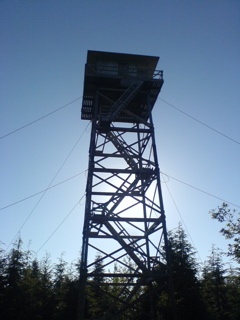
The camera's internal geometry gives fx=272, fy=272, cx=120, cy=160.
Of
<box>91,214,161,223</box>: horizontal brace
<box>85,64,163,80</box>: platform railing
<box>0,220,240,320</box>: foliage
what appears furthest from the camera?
<box>0,220,240,320</box>: foliage

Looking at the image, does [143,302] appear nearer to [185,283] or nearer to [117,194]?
[185,283]

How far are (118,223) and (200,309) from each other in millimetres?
16383

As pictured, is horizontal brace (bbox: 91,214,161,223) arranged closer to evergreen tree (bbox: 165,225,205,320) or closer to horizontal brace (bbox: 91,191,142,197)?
horizontal brace (bbox: 91,191,142,197)

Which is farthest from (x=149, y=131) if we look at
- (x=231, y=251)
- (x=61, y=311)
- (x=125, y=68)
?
(x=61, y=311)

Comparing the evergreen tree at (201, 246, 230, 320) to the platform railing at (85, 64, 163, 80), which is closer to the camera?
the platform railing at (85, 64, 163, 80)

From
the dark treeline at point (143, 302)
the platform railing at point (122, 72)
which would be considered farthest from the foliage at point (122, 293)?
the platform railing at point (122, 72)

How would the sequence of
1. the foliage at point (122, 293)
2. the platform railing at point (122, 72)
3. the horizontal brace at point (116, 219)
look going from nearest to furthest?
the horizontal brace at point (116, 219), the platform railing at point (122, 72), the foliage at point (122, 293)

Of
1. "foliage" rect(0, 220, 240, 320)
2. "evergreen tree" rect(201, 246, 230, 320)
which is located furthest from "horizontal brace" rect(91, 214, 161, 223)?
"evergreen tree" rect(201, 246, 230, 320)

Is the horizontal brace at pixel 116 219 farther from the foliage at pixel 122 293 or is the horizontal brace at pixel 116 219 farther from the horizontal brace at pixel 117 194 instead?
the foliage at pixel 122 293

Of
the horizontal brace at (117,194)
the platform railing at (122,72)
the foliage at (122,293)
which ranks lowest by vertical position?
the foliage at (122,293)

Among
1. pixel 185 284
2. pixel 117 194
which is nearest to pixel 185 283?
pixel 185 284

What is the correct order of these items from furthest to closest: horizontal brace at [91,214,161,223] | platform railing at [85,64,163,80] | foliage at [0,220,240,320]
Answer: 1. foliage at [0,220,240,320]
2. platform railing at [85,64,163,80]
3. horizontal brace at [91,214,161,223]

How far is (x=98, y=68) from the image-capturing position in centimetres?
1647

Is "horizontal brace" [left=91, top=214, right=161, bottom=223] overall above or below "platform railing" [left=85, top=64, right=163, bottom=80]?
below
